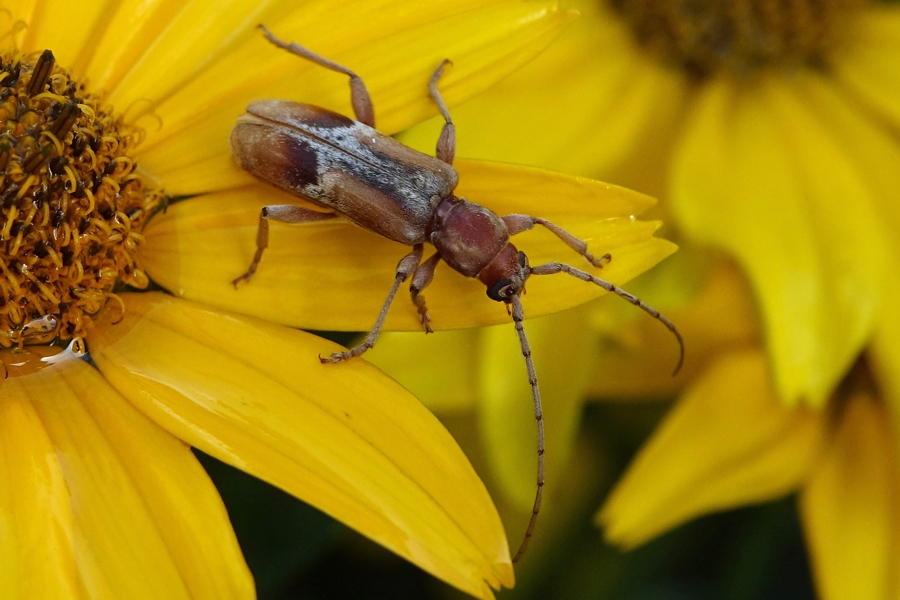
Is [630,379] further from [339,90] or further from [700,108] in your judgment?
[339,90]

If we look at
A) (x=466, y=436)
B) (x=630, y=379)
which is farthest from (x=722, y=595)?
(x=466, y=436)

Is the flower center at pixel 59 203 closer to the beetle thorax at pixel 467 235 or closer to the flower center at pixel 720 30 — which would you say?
the beetle thorax at pixel 467 235

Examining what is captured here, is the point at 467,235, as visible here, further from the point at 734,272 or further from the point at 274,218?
the point at 734,272

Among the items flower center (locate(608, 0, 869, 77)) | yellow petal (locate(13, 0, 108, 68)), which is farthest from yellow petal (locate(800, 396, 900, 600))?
yellow petal (locate(13, 0, 108, 68))

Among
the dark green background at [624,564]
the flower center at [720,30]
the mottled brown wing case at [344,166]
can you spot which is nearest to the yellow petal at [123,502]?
the mottled brown wing case at [344,166]

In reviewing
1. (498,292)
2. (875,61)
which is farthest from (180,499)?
(875,61)
